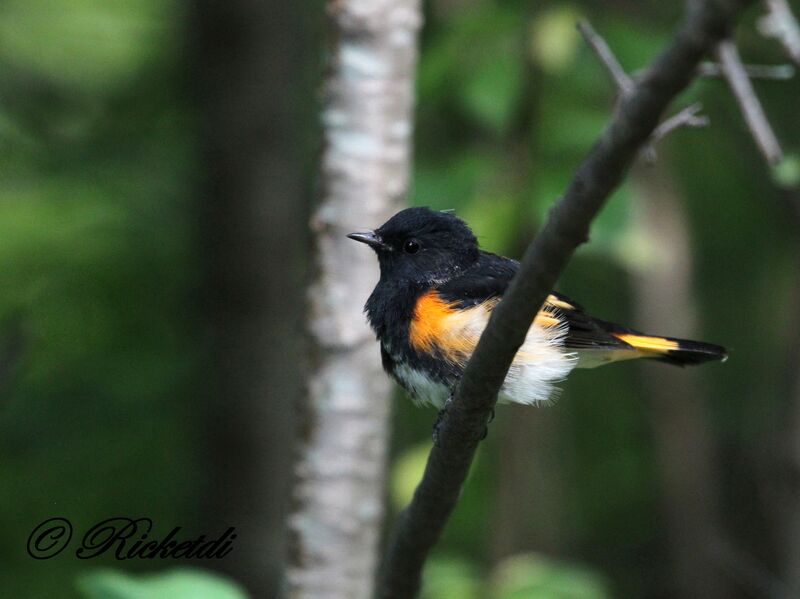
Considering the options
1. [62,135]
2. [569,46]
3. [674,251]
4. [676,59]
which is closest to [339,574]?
[569,46]

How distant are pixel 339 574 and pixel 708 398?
384cm

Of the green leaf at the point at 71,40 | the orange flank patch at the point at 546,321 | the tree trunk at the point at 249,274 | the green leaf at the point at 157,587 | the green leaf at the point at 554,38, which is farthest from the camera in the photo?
the green leaf at the point at 71,40

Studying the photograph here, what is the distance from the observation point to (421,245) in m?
3.41

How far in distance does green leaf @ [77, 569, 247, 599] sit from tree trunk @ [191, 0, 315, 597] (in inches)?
104

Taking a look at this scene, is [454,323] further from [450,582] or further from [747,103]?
[450,582]

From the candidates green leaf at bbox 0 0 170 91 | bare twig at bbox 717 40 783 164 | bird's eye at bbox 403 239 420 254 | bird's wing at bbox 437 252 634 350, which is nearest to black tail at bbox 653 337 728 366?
bird's wing at bbox 437 252 634 350

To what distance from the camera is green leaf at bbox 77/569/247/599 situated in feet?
9.04

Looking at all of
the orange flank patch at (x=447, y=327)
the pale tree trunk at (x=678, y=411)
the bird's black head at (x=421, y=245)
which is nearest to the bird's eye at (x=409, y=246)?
the bird's black head at (x=421, y=245)

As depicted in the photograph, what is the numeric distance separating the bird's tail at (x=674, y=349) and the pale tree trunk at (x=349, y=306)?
88 cm

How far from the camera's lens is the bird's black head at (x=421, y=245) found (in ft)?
11.0

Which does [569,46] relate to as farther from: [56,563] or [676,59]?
[56,563]

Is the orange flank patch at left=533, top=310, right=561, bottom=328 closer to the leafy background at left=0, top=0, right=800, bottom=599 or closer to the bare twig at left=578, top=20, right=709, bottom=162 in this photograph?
the leafy background at left=0, top=0, right=800, bottom=599

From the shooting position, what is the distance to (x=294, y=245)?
19.1 feet

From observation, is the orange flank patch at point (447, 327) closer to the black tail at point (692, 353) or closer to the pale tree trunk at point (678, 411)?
the black tail at point (692, 353)
